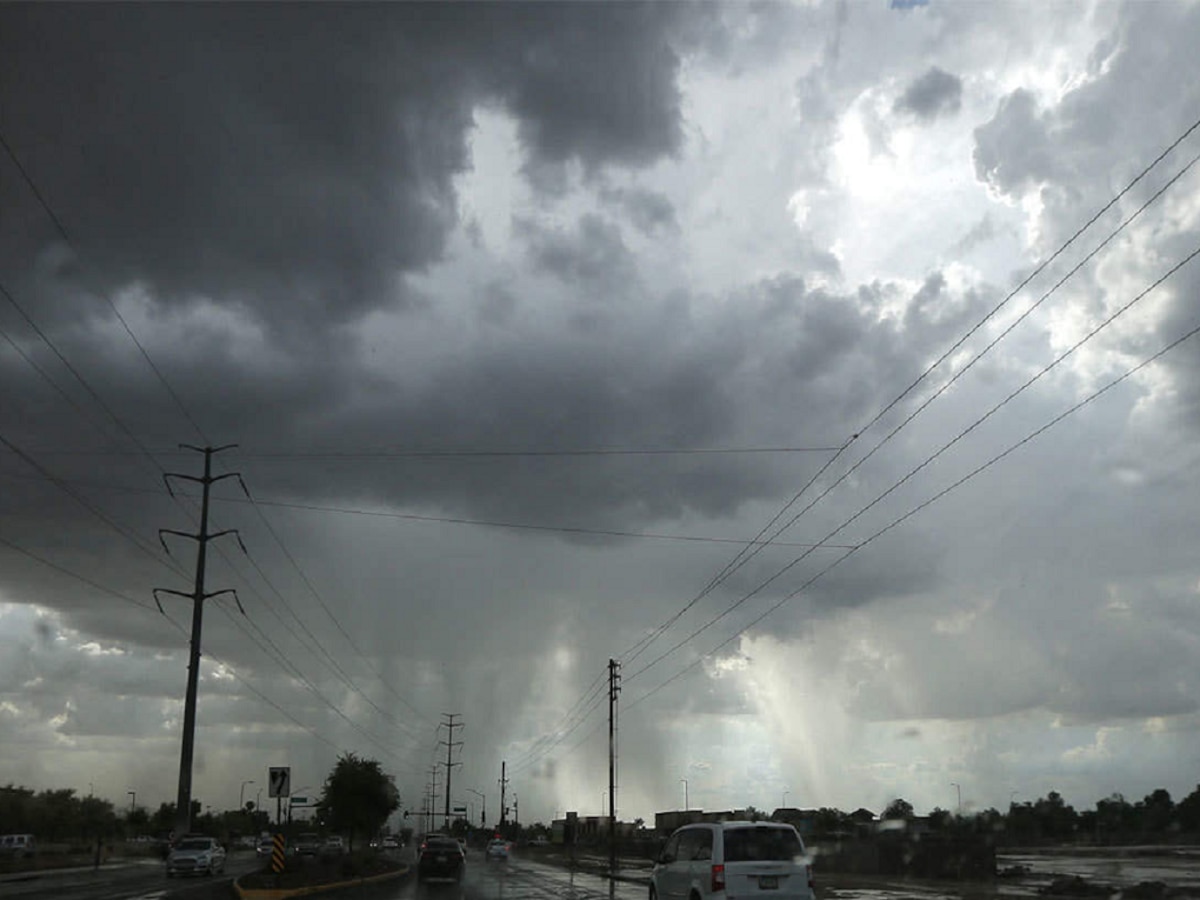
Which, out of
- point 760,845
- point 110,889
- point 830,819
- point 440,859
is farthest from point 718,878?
point 830,819

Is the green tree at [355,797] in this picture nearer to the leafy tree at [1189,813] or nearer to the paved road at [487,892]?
the paved road at [487,892]

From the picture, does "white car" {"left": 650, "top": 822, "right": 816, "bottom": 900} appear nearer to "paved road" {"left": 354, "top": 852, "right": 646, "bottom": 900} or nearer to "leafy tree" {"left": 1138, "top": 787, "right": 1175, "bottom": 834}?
"paved road" {"left": 354, "top": 852, "right": 646, "bottom": 900}

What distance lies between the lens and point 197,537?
5797 centimetres

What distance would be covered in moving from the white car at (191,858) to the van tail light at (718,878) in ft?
135

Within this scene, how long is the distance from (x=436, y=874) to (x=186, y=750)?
1279cm

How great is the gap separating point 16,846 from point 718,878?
7828cm

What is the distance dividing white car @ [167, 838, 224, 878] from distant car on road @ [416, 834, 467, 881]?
37.8 ft

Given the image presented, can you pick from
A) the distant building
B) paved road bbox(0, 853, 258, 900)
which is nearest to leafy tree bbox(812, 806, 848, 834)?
the distant building

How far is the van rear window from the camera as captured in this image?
21.2 m

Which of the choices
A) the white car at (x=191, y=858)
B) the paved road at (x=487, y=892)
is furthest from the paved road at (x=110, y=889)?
the paved road at (x=487, y=892)

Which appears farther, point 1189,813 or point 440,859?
point 1189,813

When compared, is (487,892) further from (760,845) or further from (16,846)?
(16,846)

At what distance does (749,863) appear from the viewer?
21109 millimetres

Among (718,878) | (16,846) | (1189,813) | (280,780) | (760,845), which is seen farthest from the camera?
(1189,813)
